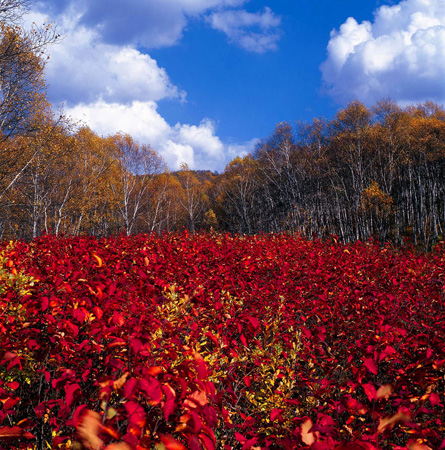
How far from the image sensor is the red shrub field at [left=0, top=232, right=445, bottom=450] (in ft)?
4.33

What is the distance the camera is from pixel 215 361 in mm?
2877

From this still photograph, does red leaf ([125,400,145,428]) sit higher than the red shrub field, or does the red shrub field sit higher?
red leaf ([125,400,145,428])

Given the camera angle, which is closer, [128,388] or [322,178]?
[128,388]

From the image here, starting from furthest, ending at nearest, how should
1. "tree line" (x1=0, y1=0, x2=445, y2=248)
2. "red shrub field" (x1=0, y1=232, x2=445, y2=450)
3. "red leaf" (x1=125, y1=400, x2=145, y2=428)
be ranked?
"tree line" (x1=0, y1=0, x2=445, y2=248) < "red shrub field" (x1=0, y1=232, x2=445, y2=450) < "red leaf" (x1=125, y1=400, x2=145, y2=428)

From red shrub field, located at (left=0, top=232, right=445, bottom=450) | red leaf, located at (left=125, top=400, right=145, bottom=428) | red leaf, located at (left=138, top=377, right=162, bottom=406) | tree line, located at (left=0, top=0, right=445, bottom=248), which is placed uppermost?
tree line, located at (left=0, top=0, right=445, bottom=248)

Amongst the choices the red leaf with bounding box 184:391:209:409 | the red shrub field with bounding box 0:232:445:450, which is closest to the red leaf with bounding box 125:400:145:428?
the red shrub field with bounding box 0:232:445:450

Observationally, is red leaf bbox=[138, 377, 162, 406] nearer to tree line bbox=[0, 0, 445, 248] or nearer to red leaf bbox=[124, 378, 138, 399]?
red leaf bbox=[124, 378, 138, 399]

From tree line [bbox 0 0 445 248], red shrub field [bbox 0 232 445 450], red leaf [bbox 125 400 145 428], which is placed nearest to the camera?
red leaf [bbox 125 400 145 428]

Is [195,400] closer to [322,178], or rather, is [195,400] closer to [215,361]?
[215,361]

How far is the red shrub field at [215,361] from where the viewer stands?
52.0 inches

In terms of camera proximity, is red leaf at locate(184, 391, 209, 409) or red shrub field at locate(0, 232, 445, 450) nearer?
red leaf at locate(184, 391, 209, 409)

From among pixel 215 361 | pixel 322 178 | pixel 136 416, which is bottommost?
pixel 215 361

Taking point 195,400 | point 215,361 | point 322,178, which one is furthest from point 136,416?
point 322,178

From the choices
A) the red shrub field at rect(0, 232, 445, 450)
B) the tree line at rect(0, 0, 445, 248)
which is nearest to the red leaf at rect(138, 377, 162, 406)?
the red shrub field at rect(0, 232, 445, 450)
